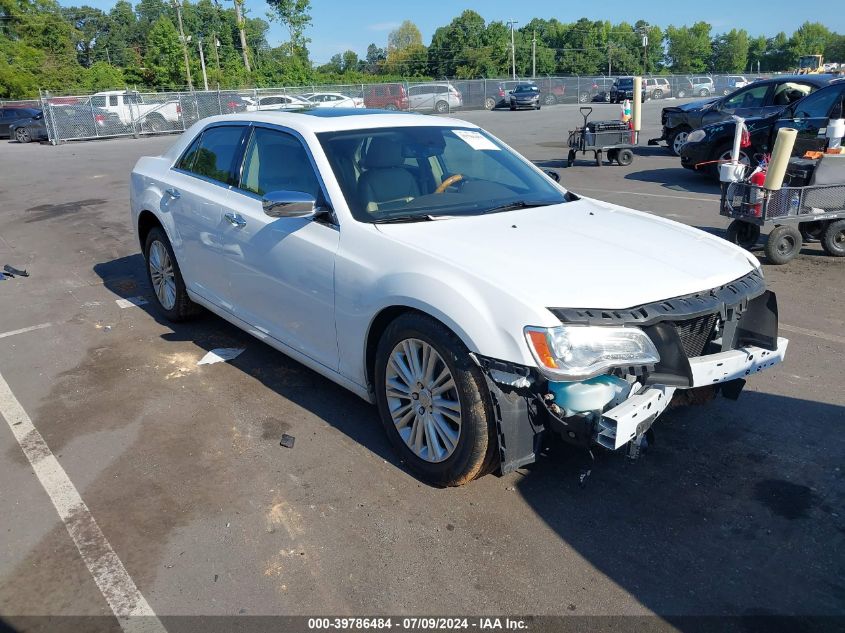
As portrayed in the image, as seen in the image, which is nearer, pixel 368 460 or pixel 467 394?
pixel 467 394

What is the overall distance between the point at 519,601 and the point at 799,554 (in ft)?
4.03

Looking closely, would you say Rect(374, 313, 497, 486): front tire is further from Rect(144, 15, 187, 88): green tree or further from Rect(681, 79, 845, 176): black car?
Rect(144, 15, 187, 88): green tree

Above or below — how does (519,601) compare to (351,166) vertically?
below

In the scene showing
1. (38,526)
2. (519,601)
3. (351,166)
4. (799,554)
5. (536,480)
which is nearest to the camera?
(519,601)

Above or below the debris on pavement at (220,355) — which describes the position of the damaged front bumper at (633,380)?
above

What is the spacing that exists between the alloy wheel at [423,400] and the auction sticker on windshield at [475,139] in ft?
6.19

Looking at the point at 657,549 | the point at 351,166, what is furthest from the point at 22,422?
the point at 657,549


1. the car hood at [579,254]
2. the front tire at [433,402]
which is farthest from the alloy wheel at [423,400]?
the car hood at [579,254]

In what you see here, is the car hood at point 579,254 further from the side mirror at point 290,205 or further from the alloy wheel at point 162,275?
the alloy wheel at point 162,275

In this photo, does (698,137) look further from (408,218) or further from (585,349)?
(585,349)

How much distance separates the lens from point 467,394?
3223mm

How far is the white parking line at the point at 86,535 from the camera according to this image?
281 centimetres

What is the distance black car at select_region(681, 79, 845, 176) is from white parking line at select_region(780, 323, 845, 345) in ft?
19.1

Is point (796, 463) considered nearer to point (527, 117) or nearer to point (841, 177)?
point (841, 177)
